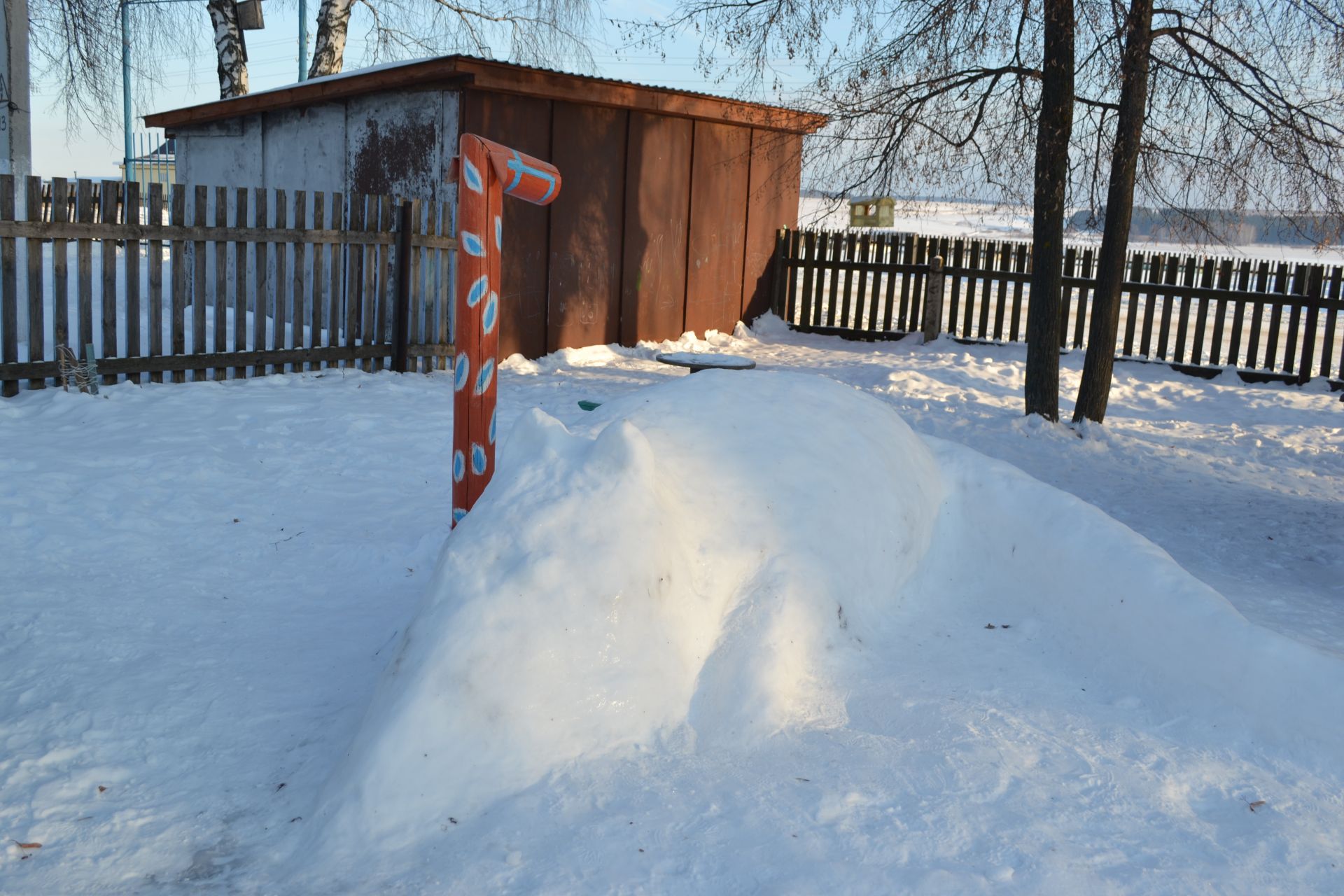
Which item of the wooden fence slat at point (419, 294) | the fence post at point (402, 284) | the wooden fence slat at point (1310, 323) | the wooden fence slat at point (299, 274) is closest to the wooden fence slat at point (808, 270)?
the wooden fence slat at point (1310, 323)

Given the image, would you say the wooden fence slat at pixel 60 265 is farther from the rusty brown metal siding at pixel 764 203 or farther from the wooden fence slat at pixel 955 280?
the wooden fence slat at pixel 955 280

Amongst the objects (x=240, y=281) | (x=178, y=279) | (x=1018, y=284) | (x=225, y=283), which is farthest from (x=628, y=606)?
(x=1018, y=284)

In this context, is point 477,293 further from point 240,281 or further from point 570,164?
point 570,164

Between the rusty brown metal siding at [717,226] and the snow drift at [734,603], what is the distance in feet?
33.3

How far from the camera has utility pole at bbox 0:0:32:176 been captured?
33.2 ft

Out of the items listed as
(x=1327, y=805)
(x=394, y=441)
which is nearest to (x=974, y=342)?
(x=394, y=441)

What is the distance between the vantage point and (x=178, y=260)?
8.68m

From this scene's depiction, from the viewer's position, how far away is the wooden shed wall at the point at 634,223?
11.6 m

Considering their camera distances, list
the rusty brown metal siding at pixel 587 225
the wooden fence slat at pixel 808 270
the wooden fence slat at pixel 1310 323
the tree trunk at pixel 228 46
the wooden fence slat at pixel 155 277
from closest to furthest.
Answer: the wooden fence slat at pixel 155 277
the rusty brown metal siding at pixel 587 225
the wooden fence slat at pixel 1310 323
the wooden fence slat at pixel 808 270
the tree trunk at pixel 228 46

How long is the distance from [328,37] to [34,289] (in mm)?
10935

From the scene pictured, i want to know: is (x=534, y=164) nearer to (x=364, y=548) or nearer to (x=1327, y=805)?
(x=364, y=548)

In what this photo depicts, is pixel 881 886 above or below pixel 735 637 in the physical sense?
below

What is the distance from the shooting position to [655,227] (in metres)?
13.5

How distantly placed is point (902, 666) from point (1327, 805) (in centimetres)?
123
